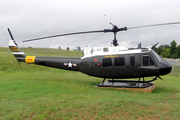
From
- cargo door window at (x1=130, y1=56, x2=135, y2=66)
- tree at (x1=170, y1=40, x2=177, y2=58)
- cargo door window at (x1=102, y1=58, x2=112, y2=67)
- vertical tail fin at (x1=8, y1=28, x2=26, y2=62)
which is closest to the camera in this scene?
cargo door window at (x1=130, y1=56, x2=135, y2=66)

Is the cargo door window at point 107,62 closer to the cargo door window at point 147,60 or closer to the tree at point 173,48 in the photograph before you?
the cargo door window at point 147,60

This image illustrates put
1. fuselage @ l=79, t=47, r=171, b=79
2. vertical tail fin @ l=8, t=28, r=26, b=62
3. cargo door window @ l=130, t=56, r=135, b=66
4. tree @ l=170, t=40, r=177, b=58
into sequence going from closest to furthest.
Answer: fuselage @ l=79, t=47, r=171, b=79, cargo door window @ l=130, t=56, r=135, b=66, vertical tail fin @ l=8, t=28, r=26, b=62, tree @ l=170, t=40, r=177, b=58

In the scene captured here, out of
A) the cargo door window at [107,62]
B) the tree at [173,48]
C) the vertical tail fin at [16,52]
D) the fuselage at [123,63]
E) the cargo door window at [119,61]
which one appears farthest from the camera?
the tree at [173,48]

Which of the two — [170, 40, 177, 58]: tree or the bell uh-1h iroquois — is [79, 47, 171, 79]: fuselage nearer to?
the bell uh-1h iroquois

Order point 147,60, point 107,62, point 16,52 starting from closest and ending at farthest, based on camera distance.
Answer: point 147,60
point 107,62
point 16,52

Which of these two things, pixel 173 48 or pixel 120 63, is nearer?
pixel 120 63

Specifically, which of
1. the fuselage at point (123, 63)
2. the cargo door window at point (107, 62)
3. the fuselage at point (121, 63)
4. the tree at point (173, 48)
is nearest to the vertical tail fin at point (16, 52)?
the fuselage at point (121, 63)

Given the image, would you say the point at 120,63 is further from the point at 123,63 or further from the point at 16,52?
the point at 16,52

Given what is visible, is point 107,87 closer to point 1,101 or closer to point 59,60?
point 59,60

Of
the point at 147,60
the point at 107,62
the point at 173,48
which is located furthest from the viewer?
the point at 173,48

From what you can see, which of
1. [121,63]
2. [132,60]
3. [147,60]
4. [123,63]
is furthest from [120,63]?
[147,60]

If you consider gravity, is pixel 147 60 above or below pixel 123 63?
above

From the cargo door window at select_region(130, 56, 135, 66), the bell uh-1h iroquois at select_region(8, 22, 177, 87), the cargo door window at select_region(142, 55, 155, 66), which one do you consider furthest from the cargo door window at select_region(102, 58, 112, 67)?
the cargo door window at select_region(142, 55, 155, 66)

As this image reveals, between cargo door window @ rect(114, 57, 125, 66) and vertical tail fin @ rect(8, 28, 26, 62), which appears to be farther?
vertical tail fin @ rect(8, 28, 26, 62)
